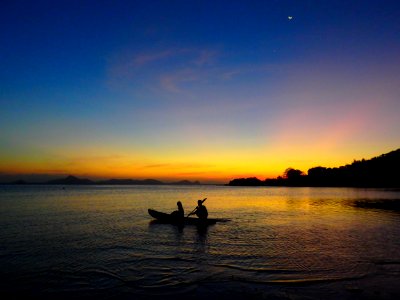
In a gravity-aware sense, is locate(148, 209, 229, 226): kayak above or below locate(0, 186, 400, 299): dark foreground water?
above

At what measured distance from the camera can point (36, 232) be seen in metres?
26.9

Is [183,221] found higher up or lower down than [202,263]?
higher up

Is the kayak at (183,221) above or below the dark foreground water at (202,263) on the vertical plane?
above

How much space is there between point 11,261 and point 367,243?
70.4 feet

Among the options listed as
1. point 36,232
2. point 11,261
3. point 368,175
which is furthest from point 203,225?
point 368,175

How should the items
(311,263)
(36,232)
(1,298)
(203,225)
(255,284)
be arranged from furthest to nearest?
(203,225) < (36,232) < (311,263) < (255,284) < (1,298)

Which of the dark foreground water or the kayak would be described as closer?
the dark foreground water

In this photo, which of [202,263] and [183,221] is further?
[183,221]

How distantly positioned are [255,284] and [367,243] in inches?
492

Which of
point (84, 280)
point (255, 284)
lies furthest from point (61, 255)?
point (255, 284)

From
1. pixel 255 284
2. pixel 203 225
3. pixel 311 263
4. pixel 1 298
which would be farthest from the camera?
pixel 203 225

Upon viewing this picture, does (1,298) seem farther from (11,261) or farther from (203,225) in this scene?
(203,225)

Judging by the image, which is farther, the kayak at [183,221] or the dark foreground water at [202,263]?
the kayak at [183,221]

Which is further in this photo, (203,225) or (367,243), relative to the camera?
(203,225)
